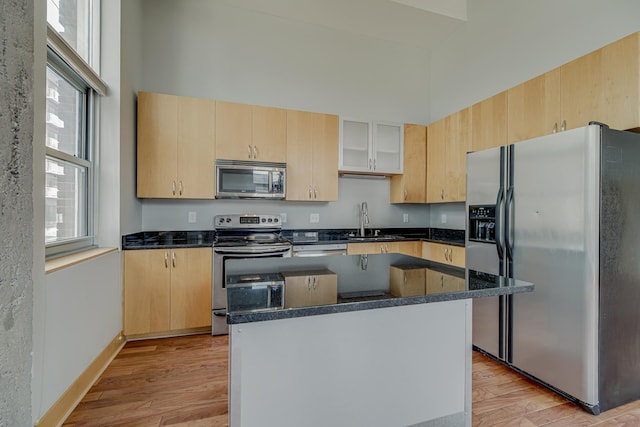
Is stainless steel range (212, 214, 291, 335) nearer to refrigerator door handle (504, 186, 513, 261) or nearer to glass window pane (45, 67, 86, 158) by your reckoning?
glass window pane (45, 67, 86, 158)

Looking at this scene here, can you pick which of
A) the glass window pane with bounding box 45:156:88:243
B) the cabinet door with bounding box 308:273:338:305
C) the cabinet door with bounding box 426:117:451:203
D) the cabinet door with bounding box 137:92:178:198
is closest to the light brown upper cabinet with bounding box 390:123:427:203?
the cabinet door with bounding box 426:117:451:203

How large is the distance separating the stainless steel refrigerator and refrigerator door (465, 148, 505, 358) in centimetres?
12

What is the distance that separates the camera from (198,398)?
1.92 m

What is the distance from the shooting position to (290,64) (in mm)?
3770

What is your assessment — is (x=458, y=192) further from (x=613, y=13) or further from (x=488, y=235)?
(x=613, y=13)

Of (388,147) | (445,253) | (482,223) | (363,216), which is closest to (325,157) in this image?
(388,147)

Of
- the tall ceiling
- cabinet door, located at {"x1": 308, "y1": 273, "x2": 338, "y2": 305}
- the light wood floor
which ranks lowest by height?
the light wood floor

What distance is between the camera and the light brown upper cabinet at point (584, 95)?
75.0 inches

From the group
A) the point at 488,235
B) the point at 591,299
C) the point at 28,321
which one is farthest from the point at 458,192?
the point at 28,321

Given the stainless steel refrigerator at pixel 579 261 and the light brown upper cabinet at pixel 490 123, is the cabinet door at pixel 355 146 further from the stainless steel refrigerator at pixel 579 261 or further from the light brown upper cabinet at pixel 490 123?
the stainless steel refrigerator at pixel 579 261

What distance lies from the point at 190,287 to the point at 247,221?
904mm

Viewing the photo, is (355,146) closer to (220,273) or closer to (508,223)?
(508,223)

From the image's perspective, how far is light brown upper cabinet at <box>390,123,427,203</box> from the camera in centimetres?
384

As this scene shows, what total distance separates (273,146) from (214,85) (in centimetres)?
102
